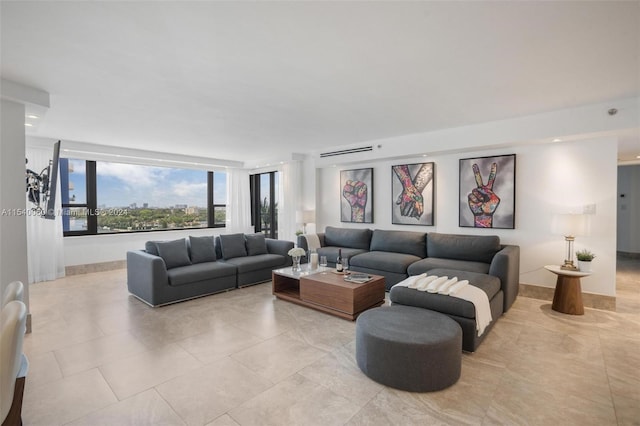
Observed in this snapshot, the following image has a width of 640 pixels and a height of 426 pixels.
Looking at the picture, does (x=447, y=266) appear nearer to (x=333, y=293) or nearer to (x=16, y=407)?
(x=333, y=293)

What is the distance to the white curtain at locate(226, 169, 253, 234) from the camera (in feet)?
27.7

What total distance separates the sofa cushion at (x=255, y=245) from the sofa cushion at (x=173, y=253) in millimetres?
1171

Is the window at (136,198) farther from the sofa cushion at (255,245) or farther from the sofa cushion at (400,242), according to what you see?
the sofa cushion at (400,242)

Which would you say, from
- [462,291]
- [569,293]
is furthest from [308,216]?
[569,293]

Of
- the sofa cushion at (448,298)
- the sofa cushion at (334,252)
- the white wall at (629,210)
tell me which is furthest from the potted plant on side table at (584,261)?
the white wall at (629,210)

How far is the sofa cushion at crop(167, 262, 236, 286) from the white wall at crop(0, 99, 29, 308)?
1.53 meters

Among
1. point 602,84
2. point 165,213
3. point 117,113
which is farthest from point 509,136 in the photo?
point 165,213

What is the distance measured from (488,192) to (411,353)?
358 cm

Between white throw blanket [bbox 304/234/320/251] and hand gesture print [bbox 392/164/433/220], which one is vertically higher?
hand gesture print [bbox 392/164/433/220]

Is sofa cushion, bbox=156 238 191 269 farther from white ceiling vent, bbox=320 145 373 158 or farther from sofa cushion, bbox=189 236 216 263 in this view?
white ceiling vent, bbox=320 145 373 158

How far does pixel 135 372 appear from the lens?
101 inches

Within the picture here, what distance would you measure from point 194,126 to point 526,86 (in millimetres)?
4382

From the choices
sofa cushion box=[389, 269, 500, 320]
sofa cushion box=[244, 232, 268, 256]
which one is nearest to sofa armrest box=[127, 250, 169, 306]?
sofa cushion box=[244, 232, 268, 256]

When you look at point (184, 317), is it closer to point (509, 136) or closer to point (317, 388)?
point (317, 388)
